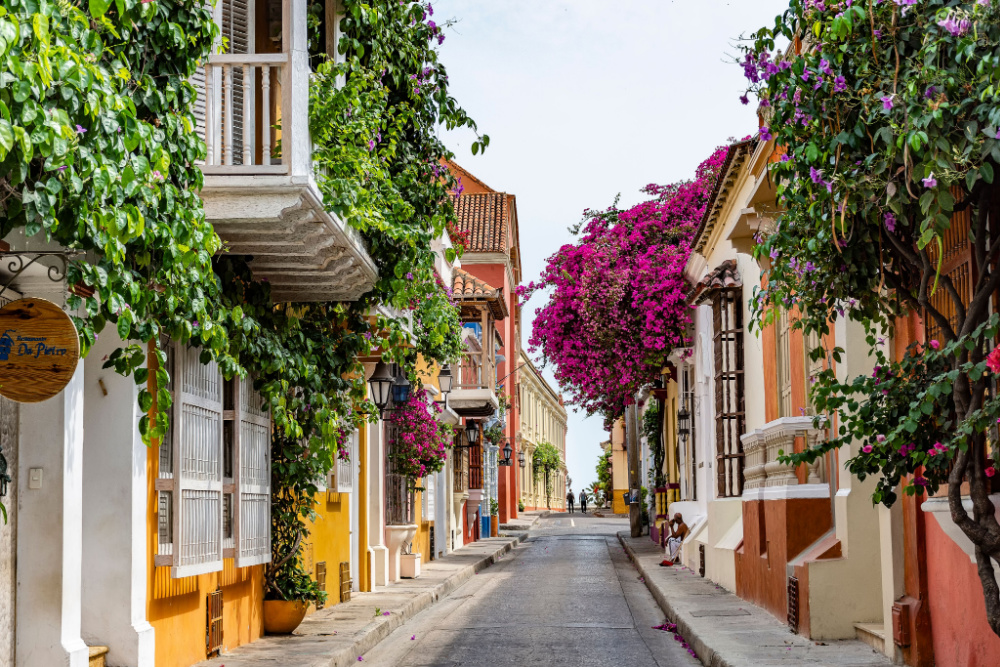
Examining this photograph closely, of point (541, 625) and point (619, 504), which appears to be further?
point (619, 504)

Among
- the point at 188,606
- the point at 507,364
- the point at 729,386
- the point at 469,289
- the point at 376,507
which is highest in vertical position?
the point at 469,289

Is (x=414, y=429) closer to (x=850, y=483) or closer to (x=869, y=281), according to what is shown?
(x=850, y=483)

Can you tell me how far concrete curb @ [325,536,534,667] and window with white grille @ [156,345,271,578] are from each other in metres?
1.19

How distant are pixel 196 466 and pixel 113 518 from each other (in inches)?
46.1

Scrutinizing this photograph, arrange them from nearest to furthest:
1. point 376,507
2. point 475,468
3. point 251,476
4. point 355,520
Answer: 1. point 251,476
2. point 355,520
3. point 376,507
4. point 475,468

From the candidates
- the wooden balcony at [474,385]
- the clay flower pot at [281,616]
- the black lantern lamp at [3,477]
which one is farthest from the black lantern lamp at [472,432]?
the black lantern lamp at [3,477]

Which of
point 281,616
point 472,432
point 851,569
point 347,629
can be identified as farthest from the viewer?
point 472,432

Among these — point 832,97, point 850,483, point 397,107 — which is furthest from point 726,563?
point 832,97

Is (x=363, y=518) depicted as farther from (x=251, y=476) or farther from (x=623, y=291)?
(x=623, y=291)

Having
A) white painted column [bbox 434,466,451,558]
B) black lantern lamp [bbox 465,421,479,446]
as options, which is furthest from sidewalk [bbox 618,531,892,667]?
black lantern lamp [bbox 465,421,479,446]

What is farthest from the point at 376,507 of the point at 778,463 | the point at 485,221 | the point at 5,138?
the point at 485,221

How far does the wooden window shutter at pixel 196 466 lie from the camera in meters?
9.26

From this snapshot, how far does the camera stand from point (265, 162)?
909 cm

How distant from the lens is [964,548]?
7.16m
